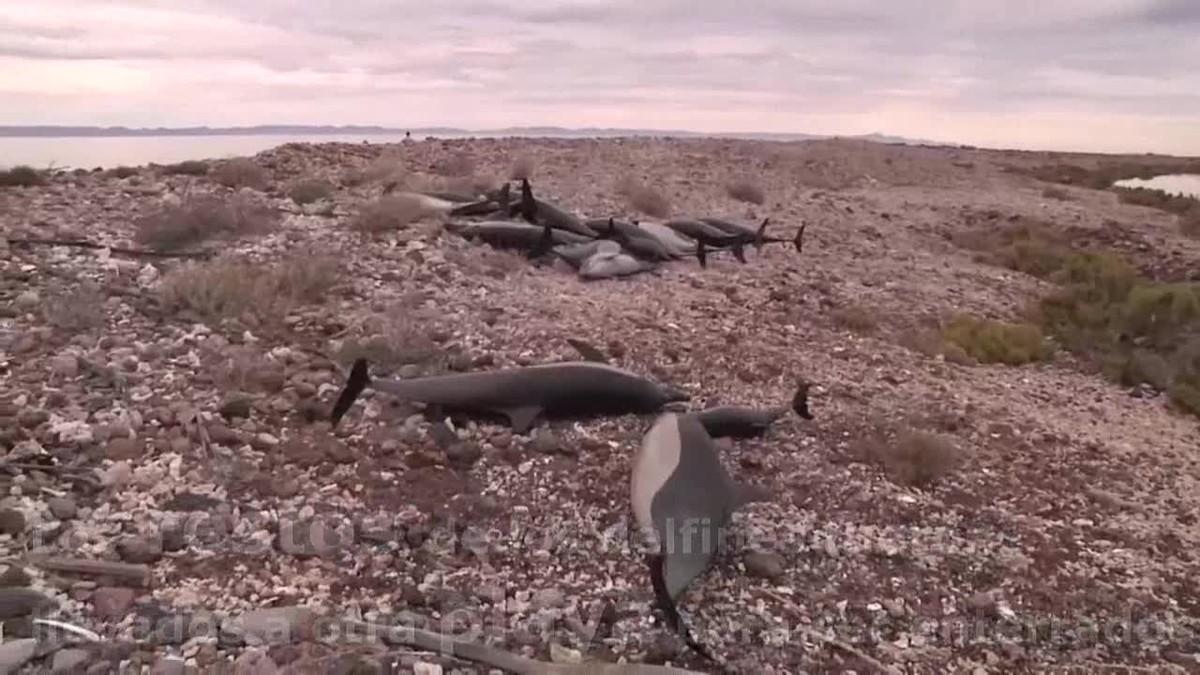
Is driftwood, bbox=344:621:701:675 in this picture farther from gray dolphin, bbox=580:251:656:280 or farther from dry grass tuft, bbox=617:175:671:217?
dry grass tuft, bbox=617:175:671:217

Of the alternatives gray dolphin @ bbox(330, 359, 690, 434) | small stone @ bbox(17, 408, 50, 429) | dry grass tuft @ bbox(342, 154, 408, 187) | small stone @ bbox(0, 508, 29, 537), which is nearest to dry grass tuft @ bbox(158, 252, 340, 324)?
gray dolphin @ bbox(330, 359, 690, 434)

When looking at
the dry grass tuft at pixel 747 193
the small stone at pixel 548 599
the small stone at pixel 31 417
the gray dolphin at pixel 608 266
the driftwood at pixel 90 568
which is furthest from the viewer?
the dry grass tuft at pixel 747 193

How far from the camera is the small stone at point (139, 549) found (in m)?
4.73

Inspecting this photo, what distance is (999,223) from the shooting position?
19.4 meters

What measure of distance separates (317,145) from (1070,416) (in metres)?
14.9

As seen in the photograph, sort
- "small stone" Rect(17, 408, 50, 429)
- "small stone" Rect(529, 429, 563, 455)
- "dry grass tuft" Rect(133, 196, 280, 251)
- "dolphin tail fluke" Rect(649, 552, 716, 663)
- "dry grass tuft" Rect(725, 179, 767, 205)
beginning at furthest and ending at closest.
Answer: "dry grass tuft" Rect(725, 179, 767, 205) < "dry grass tuft" Rect(133, 196, 280, 251) < "small stone" Rect(529, 429, 563, 455) < "small stone" Rect(17, 408, 50, 429) < "dolphin tail fluke" Rect(649, 552, 716, 663)

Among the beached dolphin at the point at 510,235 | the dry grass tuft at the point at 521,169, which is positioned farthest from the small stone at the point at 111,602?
the dry grass tuft at the point at 521,169

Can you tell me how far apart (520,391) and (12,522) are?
2.94 meters

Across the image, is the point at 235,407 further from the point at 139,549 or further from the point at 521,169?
the point at 521,169

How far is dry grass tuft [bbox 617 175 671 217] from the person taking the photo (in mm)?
15141

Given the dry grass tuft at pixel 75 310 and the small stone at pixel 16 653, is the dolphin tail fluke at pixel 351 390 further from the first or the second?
the small stone at pixel 16 653

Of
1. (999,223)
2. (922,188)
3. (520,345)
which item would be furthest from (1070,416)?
(922,188)

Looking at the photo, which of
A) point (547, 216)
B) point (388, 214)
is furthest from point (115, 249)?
point (547, 216)

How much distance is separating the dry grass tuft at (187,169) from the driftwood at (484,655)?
1172 centimetres
